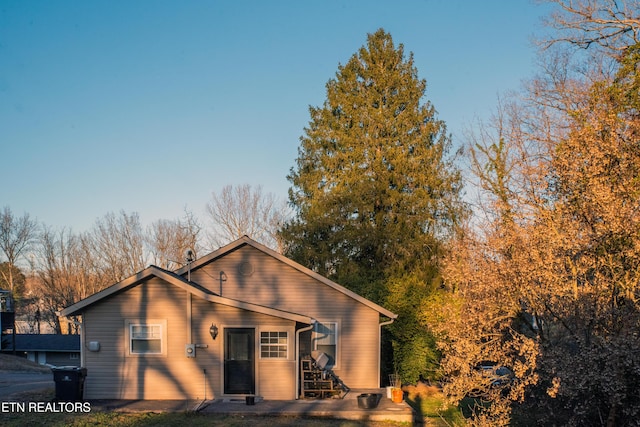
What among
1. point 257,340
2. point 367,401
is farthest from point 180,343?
point 367,401

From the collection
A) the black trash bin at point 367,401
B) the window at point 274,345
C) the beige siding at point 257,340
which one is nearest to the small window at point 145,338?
the beige siding at point 257,340

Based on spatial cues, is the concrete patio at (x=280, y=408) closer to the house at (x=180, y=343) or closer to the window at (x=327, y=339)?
the house at (x=180, y=343)

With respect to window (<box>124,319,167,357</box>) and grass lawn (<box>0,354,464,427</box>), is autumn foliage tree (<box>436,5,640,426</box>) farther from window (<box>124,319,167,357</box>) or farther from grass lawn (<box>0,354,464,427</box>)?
window (<box>124,319,167,357</box>)

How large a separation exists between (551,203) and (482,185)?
497 centimetres

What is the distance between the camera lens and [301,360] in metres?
14.0

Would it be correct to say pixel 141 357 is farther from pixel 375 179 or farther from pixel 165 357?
pixel 375 179

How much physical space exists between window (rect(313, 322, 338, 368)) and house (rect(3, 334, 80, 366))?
76.0ft

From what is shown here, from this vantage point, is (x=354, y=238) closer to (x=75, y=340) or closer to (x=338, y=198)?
(x=338, y=198)

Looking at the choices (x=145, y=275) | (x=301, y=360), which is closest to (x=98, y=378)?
(x=145, y=275)

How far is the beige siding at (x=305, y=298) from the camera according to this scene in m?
15.5

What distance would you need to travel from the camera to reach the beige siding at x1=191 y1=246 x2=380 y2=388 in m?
15.5

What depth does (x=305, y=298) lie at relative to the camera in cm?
1553

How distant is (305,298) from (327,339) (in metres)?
1.43

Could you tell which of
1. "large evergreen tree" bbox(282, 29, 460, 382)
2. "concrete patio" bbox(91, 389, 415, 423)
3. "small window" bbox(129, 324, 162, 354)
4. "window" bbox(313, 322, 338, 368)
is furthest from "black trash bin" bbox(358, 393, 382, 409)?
"large evergreen tree" bbox(282, 29, 460, 382)
